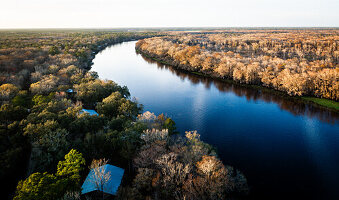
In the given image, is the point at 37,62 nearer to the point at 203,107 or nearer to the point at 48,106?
the point at 48,106

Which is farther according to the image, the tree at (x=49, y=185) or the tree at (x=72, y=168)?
the tree at (x=72, y=168)

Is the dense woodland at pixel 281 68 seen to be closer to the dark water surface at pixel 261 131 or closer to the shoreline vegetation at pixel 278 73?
the shoreline vegetation at pixel 278 73

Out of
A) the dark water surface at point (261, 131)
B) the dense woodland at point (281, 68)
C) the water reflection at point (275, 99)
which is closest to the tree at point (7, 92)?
the dark water surface at point (261, 131)

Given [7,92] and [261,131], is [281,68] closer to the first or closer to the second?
[261,131]

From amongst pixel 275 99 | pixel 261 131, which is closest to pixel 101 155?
pixel 261 131

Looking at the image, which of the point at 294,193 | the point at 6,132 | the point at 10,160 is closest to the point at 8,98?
the point at 6,132

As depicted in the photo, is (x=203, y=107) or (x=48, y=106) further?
(x=203, y=107)
